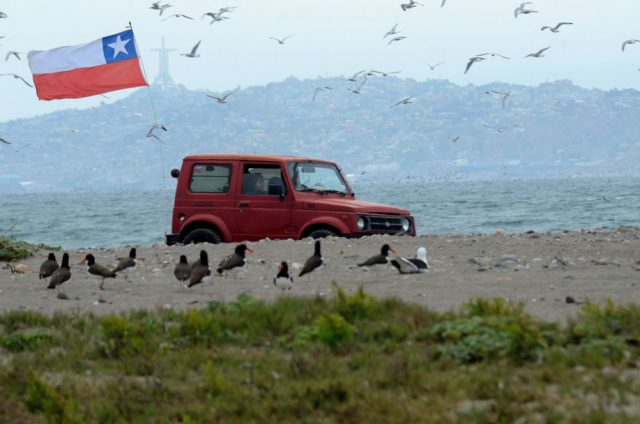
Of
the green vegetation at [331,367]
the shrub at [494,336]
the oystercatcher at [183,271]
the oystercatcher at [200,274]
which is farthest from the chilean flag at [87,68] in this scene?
the shrub at [494,336]

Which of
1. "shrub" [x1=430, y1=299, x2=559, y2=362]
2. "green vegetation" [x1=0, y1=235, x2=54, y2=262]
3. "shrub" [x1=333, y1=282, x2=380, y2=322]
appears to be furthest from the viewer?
"green vegetation" [x1=0, y1=235, x2=54, y2=262]

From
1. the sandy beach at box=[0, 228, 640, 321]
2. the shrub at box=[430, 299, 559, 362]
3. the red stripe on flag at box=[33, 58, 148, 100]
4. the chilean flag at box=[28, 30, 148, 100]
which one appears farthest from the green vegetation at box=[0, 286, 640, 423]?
the chilean flag at box=[28, 30, 148, 100]

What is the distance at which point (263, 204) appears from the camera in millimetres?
20891

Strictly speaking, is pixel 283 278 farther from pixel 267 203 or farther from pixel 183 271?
pixel 267 203

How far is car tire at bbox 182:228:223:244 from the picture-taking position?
21.4 metres

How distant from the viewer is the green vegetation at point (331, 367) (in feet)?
26.7

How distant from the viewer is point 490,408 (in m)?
7.91

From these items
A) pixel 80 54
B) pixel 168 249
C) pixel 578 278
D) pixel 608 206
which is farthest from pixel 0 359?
pixel 608 206

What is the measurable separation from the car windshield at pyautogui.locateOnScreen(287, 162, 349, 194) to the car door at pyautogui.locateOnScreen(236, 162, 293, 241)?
27cm

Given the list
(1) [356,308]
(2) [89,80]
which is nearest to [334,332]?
(1) [356,308]

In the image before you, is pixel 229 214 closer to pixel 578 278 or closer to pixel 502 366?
pixel 578 278

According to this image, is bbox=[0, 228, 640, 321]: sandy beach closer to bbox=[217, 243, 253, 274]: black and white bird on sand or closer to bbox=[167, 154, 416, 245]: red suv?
bbox=[217, 243, 253, 274]: black and white bird on sand

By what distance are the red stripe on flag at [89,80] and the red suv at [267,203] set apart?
21.5ft

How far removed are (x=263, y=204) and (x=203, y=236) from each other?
1.43m
